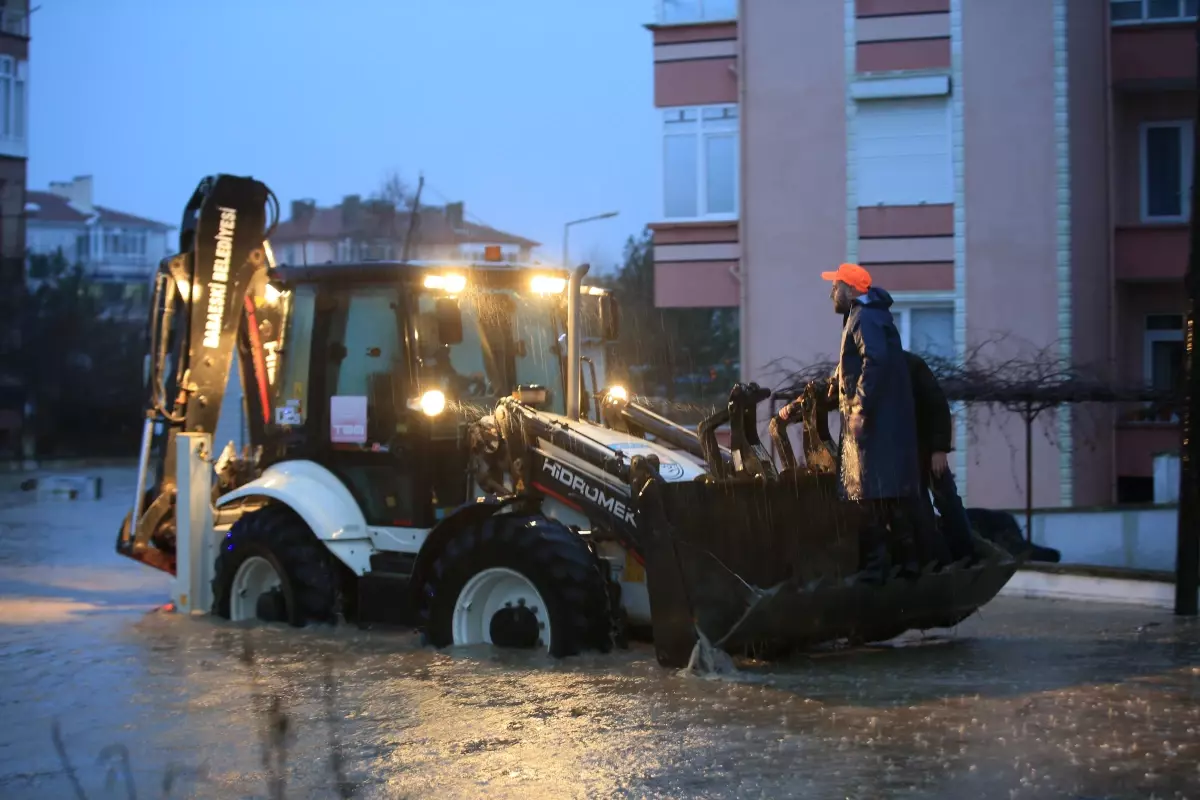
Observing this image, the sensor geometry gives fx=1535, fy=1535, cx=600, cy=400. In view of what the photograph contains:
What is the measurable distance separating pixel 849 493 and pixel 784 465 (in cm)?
63

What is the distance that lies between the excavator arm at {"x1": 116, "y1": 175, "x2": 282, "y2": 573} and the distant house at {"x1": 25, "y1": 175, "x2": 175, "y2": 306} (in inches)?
3049

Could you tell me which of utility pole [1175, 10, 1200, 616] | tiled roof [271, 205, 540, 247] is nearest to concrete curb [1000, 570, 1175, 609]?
utility pole [1175, 10, 1200, 616]

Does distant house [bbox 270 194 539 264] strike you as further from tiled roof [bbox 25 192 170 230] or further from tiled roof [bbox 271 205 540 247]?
tiled roof [bbox 25 192 170 230]

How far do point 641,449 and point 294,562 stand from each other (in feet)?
9.43

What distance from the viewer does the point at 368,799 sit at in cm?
623

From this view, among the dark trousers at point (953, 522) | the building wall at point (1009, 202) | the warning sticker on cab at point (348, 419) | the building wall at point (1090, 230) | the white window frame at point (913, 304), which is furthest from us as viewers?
the white window frame at point (913, 304)

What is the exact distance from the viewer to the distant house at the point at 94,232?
92.2 meters

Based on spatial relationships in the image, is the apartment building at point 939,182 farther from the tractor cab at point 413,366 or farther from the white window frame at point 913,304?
the tractor cab at point 413,366

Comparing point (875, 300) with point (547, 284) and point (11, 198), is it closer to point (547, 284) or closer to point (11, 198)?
point (547, 284)

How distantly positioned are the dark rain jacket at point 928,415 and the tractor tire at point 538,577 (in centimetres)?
205

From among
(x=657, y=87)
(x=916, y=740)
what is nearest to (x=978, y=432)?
(x=657, y=87)

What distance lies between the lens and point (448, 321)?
991 cm

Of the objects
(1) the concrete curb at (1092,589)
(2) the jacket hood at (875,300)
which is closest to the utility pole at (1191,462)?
(1) the concrete curb at (1092,589)

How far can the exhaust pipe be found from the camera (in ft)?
32.4
